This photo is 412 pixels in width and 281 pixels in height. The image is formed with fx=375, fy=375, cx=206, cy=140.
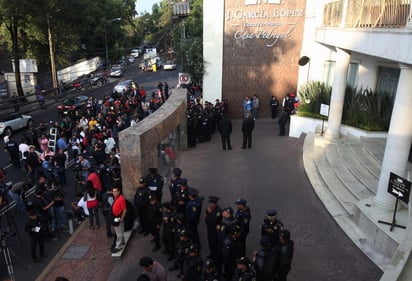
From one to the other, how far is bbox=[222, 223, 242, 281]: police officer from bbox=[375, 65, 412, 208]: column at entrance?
341 cm

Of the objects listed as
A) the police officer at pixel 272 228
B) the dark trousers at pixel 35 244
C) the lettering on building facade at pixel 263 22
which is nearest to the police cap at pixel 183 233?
the police officer at pixel 272 228

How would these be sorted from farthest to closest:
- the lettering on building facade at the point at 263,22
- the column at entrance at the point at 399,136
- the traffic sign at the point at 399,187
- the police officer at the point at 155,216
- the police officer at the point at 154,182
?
1. the lettering on building facade at the point at 263,22
2. the police officer at the point at 154,182
3. the police officer at the point at 155,216
4. the column at entrance at the point at 399,136
5. the traffic sign at the point at 399,187

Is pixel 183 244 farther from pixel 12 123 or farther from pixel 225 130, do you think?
pixel 12 123

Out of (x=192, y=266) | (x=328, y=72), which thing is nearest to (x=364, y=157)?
(x=192, y=266)

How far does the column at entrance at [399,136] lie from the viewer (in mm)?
7328

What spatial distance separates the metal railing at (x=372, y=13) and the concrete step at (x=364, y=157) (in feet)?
12.4

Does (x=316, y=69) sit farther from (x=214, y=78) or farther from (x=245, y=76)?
(x=214, y=78)

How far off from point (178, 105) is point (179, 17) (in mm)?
41620

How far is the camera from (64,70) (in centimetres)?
4144

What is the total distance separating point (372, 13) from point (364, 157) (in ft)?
13.9

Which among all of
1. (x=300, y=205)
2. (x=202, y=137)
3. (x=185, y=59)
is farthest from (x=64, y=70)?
(x=300, y=205)

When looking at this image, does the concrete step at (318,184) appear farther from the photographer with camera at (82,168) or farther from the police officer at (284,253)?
the photographer with camera at (82,168)

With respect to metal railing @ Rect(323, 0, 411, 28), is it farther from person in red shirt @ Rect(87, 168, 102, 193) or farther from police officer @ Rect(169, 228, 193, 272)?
person in red shirt @ Rect(87, 168, 102, 193)

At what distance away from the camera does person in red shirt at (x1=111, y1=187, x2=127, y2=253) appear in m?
8.05
